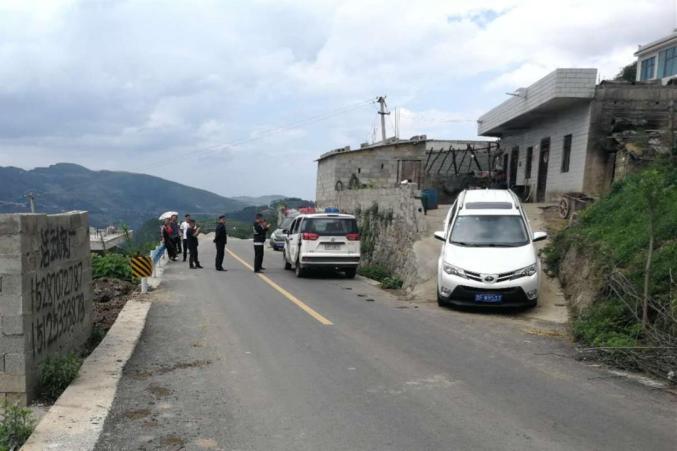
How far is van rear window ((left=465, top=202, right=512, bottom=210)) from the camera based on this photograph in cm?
1275

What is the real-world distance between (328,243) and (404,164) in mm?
18972

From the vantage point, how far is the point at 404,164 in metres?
35.2

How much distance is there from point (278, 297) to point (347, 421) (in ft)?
26.1

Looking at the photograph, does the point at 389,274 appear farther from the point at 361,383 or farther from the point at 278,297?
the point at 361,383

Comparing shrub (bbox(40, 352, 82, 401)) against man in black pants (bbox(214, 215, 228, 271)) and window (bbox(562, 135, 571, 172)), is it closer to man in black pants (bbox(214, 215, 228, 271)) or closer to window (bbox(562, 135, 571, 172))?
man in black pants (bbox(214, 215, 228, 271))

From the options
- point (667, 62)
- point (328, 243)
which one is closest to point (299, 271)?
point (328, 243)

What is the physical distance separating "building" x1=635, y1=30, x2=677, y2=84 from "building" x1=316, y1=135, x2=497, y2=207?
532 inches

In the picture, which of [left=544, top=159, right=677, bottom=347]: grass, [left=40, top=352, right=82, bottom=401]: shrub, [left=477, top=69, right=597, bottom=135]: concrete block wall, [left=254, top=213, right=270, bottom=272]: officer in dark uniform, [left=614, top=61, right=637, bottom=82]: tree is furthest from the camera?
[left=614, top=61, right=637, bottom=82]: tree

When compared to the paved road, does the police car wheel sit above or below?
below

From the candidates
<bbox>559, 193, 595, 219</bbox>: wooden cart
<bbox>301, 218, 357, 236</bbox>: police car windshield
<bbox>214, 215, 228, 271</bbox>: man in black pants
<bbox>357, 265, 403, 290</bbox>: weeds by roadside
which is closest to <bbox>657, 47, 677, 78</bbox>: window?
<bbox>559, 193, 595, 219</bbox>: wooden cart

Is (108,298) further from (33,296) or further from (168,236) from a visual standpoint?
(168,236)

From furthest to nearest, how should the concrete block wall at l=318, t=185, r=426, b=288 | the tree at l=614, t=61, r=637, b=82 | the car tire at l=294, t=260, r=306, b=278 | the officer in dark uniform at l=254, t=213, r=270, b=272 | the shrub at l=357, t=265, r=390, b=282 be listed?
the tree at l=614, t=61, r=637, b=82 → the shrub at l=357, t=265, r=390, b=282 → the officer in dark uniform at l=254, t=213, r=270, b=272 → the concrete block wall at l=318, t=185, r=426, b=288 → the car tire at l=294, t=260, r=306, b=278

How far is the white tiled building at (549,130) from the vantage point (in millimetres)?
19719

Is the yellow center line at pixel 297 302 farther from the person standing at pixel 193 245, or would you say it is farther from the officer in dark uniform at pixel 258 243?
the person standing at pixel 193 245
